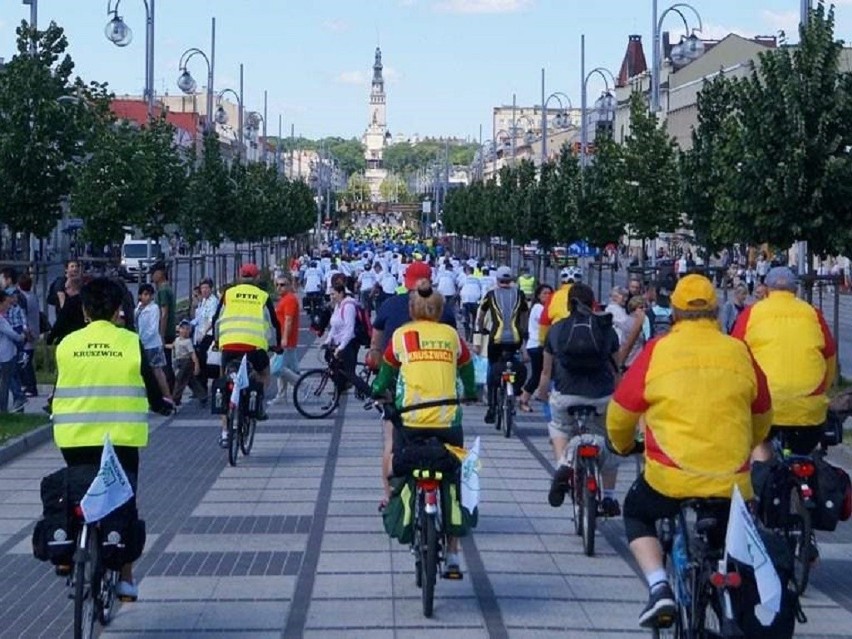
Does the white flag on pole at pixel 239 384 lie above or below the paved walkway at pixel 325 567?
above

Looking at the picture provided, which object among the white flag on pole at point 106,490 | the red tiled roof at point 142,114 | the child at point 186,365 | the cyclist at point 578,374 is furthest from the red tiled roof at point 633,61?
the white flag on pole at point 106,490

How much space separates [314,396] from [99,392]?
13.9 m

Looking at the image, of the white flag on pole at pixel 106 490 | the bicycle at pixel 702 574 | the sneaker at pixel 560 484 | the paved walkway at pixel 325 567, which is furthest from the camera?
the sneaker at pixel 560 484

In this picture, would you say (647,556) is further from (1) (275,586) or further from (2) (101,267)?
(2) (101,267)

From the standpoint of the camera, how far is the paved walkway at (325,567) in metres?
10.3

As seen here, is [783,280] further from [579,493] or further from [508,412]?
[508,412]

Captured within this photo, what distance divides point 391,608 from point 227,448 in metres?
7.69

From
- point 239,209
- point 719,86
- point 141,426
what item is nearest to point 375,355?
point 141,426

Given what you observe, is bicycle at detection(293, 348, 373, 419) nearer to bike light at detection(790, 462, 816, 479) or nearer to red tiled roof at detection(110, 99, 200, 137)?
bike light at detection(790, 462, 816, 479)

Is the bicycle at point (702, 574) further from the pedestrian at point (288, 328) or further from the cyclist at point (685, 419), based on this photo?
the pedestrian at point (288, 328)

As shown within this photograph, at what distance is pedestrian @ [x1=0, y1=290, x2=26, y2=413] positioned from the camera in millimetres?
21547

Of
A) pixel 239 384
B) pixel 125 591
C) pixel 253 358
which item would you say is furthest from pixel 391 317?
pixel 253 358

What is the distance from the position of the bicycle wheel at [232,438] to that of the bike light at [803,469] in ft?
26.4

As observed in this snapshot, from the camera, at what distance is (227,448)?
18.2m
